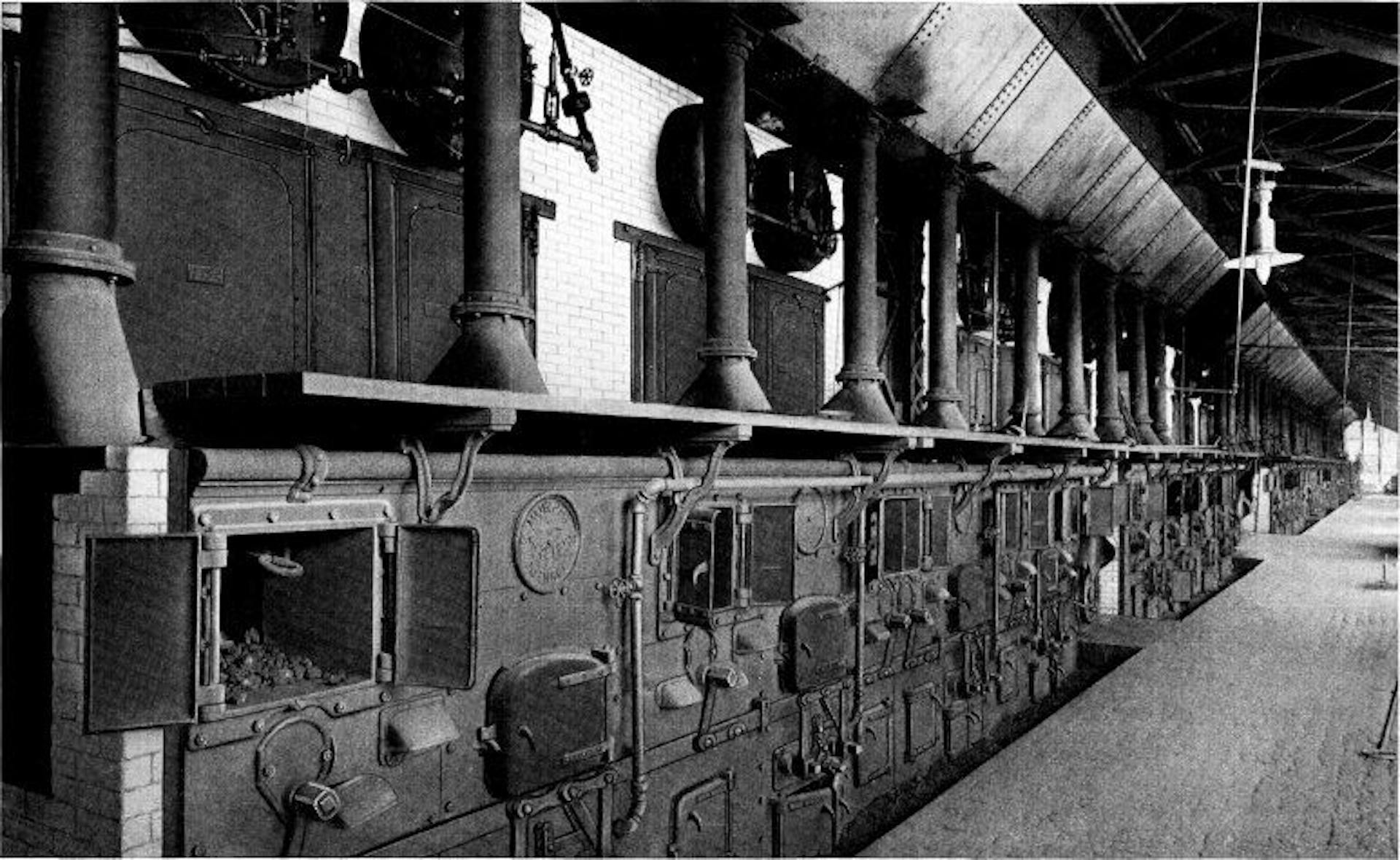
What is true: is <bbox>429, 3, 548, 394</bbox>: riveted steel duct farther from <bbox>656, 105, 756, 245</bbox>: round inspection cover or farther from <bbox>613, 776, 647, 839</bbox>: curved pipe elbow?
<bbox>656, 105, 756, 245</bbox>: round inspection cover

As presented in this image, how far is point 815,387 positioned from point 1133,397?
24.9ft

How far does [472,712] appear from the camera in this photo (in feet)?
11.3

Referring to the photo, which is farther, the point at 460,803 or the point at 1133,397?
the point at 1133,397

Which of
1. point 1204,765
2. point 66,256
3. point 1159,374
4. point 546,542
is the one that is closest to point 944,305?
point 1204,765

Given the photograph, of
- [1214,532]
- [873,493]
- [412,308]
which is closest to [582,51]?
[412,308]

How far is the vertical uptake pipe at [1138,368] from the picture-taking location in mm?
13148

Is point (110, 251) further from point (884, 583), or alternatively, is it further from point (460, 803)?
point (884, 583)

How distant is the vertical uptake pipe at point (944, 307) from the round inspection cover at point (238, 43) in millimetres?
4716

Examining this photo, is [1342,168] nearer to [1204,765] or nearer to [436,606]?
[1204,765]

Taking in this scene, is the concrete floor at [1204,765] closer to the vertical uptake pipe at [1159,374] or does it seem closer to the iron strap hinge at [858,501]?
the iron strap hinge at [858,501]

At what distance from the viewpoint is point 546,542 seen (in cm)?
377

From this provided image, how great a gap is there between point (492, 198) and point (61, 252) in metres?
1.40

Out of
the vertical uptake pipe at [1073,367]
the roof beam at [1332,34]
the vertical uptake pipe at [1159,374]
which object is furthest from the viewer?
the vertical uptake pipe at [1159,374]

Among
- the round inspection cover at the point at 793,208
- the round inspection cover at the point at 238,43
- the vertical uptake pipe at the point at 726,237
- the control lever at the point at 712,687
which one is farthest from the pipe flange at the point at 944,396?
the round inspection cover at the point at 238,43
